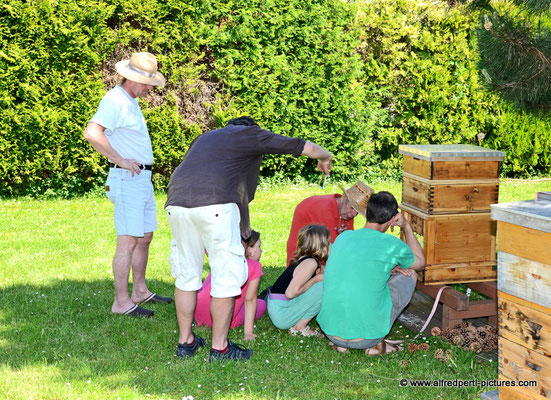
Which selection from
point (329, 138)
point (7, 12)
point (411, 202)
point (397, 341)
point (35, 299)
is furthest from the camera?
point (329, 138)

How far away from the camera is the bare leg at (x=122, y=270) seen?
6078 mm

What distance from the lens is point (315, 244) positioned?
5.56 metres

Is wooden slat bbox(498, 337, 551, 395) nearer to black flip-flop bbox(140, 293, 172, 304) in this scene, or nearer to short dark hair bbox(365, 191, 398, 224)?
short dark hair bbox(365, 191, 398, 224)

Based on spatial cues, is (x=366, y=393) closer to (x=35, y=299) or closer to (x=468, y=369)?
(x=468, y=369)

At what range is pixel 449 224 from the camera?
559 centimetres

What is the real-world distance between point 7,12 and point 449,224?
28.3 ft

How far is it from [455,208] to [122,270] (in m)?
3.12

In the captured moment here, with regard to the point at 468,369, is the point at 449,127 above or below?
above

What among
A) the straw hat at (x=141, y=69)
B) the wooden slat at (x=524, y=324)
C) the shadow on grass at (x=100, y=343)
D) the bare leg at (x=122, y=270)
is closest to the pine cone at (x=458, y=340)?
the shadow on grass at (x=100, y=343)

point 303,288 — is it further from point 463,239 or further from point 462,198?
point 462,198

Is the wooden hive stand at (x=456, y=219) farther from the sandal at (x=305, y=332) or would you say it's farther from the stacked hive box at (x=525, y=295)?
the stacked hive box at (x=525, y=295)

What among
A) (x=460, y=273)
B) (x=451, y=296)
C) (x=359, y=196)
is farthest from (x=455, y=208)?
(x=359, y=196)

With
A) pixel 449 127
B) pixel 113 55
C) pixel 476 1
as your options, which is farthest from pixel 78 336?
pixel 449 127

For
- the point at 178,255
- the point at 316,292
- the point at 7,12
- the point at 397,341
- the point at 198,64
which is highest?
the point at 7,12
